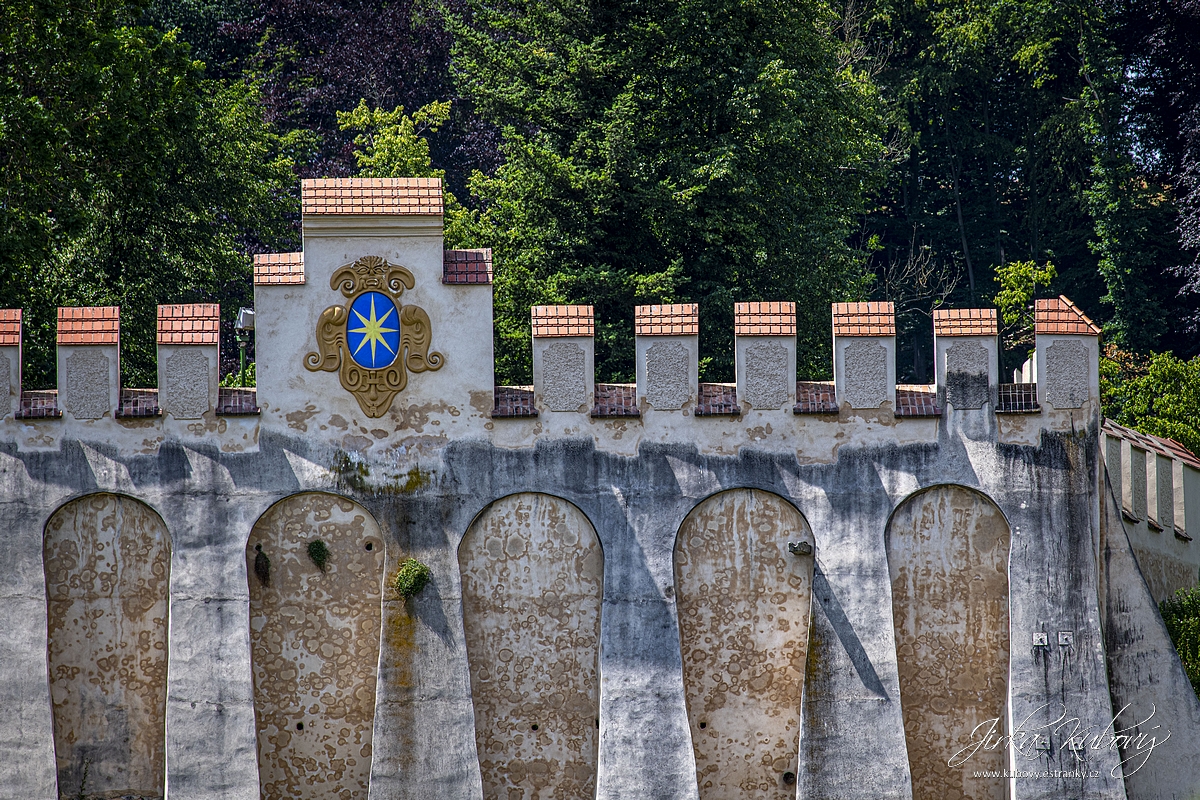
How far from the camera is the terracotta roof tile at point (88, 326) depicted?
1406 centimetres

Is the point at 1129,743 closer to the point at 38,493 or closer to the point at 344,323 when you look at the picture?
the point at 344,323

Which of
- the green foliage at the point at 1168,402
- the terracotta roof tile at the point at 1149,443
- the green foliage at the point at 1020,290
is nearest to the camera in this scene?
the terracotta roof tile at the point at 1149,443

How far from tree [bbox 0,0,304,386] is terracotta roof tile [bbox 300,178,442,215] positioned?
17.5 feet

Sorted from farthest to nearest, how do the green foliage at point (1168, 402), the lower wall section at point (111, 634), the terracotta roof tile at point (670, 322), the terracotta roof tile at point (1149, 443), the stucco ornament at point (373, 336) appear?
1. the green foliage at point (1168, 402)
2. the terracotta roof tile at point (1149, 443)
3. the stucco ornament at point (373, 336)
4. the terracotta roof tile at point (670, 322)
5. the lower wall section at point (111, 634)

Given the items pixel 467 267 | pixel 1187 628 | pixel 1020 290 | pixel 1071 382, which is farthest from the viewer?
pixel 1020 290

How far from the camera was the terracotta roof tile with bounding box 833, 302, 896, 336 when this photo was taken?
1403cm

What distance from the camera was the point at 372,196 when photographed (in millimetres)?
14258

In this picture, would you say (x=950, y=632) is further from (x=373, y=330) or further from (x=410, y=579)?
(x=373, y=330)

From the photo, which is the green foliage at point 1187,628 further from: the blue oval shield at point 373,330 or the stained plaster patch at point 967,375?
the blue oval shield at point 373,330

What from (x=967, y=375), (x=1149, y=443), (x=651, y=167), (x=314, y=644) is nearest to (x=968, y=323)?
(x=967, y=375)

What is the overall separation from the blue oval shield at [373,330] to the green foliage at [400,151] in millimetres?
9775

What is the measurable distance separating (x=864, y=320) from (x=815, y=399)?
975 millimetres

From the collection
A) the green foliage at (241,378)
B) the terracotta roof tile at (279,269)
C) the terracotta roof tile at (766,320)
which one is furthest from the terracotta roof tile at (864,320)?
the green foliage at (241,378)

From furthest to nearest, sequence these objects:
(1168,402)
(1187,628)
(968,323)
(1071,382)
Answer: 1. (1168,402)
2. (1187,628)
3. (968,323)
4. (1071,382)
